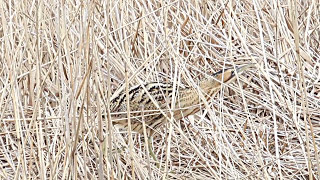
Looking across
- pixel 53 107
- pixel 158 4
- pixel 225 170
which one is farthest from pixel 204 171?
pixel 158 4

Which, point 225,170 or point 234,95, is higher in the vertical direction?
point 234,95

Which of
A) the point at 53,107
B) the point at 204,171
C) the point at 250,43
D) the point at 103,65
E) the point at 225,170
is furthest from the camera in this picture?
the point at 250,43

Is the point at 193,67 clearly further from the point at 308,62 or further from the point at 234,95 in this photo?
the point at 308,62

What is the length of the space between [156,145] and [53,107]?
39 cm

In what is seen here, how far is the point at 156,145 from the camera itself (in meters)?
2.13

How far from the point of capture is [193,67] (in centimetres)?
214

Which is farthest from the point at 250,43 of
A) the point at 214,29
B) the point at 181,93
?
the point at 181,93

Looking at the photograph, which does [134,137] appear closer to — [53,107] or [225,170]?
[53,107]

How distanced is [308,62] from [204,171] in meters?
0.76

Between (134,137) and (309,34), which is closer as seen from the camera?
(134,137)

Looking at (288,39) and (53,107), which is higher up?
(288,39)

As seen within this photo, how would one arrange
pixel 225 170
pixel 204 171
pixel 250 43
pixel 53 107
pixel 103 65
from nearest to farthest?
pixel 225 170, pixel 204 171, pixel 53 107, pixel 103 65, pixel 250 43

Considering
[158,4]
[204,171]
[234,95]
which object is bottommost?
[204,171]

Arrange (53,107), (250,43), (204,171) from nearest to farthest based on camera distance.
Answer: (204,171) < (53,107) < (250,43)
